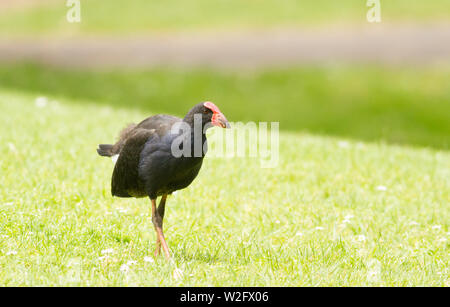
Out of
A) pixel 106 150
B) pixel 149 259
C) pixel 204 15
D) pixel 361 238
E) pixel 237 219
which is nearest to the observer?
pixel 149 259

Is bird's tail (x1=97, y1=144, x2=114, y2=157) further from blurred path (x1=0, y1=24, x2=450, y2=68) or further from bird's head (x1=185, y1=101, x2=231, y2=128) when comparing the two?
blurred path (x1=0, y1=24, x2=450, y2=68)

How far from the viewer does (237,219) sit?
641cm

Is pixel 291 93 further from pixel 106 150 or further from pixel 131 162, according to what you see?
pixel 131 162

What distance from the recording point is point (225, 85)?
17.4 m

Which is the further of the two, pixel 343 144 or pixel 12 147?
pixel 343 144

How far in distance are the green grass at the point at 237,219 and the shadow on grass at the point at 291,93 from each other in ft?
20.5

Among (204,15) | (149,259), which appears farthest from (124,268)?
(204,15)

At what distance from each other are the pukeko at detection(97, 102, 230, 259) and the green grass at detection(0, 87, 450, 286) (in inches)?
20.1

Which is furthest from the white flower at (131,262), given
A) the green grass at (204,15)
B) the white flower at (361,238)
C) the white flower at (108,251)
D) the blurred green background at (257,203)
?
the green grass at (204,15)

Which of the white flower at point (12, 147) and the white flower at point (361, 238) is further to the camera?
the white flower at point (12, 147)

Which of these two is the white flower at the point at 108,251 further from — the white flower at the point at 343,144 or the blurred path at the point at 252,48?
the blurred path at the point at 252,48

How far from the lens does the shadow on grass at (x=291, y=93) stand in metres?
15.5

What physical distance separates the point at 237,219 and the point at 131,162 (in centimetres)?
152
